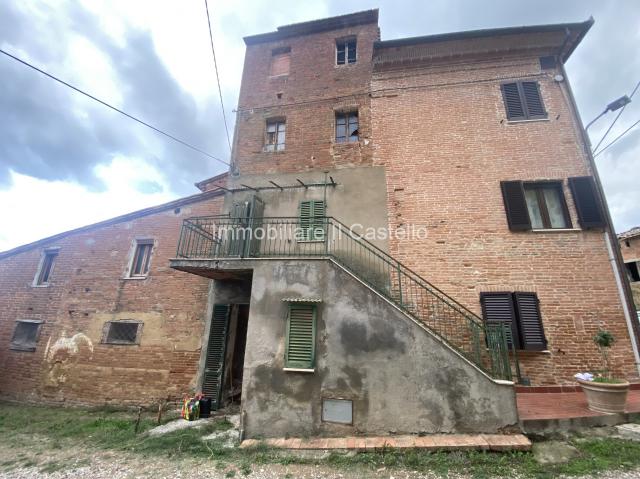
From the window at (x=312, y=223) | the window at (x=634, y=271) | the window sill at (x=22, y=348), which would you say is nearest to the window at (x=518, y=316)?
the window at (x=312, y=223)

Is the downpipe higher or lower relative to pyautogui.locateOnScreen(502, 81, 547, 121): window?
lower

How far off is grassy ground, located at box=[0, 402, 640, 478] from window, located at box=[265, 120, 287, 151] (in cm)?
803

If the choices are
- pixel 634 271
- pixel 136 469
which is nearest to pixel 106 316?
pixel 136 469

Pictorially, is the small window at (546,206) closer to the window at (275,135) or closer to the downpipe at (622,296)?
the downpipe at (622,296)

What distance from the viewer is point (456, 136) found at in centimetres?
820

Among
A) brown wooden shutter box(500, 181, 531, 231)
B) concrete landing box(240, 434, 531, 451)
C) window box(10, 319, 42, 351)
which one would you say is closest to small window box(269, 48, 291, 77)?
brown wooden shutter box(500, 181, 531, 231)

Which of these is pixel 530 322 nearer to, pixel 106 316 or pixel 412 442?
pixel 412 442

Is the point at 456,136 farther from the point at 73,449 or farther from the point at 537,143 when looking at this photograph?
the point at 73,449

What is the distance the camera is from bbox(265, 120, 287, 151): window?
9484 mm

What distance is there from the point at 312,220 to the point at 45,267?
9913mm

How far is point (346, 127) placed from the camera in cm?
921

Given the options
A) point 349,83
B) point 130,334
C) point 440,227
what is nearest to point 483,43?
point 349,83

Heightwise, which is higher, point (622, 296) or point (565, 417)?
point (622, 296)

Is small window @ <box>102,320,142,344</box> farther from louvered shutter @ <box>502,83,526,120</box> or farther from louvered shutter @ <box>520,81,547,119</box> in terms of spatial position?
louvered shutter @ <box>520,81,547,119</box>
